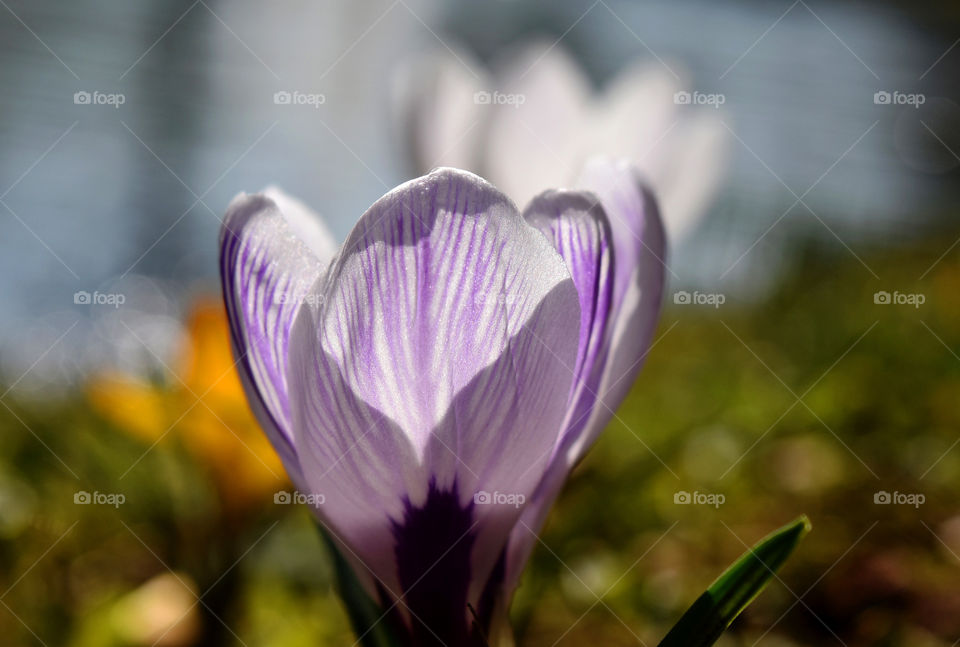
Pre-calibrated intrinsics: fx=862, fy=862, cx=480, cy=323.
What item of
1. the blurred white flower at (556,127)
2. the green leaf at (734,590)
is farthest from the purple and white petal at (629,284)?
the blurred white flower at (556,127)

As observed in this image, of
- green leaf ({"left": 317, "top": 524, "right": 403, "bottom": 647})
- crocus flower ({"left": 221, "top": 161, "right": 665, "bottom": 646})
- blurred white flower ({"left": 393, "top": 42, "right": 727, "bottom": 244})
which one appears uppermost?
blurred white flower ({"left": 393, "top": 42, "right": 727, "bottom": 244})

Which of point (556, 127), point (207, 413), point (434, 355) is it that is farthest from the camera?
point (556, 127)

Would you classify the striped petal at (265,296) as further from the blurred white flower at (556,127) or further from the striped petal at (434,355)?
the blurred white flower at (556,127)

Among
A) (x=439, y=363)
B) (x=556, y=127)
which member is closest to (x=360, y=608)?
(x=439, y=363)

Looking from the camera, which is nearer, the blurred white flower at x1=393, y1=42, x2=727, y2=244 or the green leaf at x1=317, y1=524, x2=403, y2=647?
the green leaf at x1=317, y1=524, x2=403, y2=647

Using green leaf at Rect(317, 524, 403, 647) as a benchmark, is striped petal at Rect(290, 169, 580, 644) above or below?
above

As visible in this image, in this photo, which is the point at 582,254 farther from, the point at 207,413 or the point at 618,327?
the point at 207,413

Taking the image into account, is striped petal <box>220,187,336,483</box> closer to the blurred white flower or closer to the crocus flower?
A: the crocus flower

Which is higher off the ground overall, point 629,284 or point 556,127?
point 556,127

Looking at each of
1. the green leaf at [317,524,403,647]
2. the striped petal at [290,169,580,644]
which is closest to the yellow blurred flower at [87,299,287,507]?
the green leaf at [317,524,403,647]
